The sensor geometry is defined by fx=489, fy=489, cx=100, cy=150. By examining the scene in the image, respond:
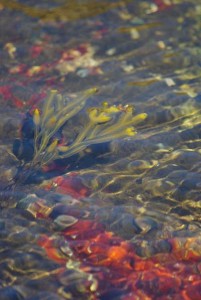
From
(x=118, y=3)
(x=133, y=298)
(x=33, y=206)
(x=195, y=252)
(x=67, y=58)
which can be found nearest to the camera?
(x=133, y=298)

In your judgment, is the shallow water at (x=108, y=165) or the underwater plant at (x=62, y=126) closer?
the shallow water at (x=108, y=165)

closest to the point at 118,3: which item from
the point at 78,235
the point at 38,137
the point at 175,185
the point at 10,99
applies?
the point at 10,99

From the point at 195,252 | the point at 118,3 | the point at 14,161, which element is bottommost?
the point at 195,252

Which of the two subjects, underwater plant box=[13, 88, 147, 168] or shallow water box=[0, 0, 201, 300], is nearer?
shallow water box=[0, 0, 201, 300]

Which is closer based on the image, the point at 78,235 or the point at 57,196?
the point at 78,235

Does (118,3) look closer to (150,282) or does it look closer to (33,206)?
(33,206)
